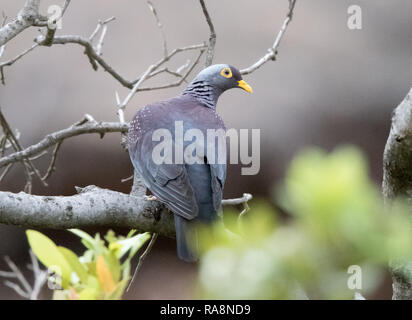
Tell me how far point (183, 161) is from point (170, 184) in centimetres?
7

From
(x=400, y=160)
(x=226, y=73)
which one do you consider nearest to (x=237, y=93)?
(x=226, y=73)

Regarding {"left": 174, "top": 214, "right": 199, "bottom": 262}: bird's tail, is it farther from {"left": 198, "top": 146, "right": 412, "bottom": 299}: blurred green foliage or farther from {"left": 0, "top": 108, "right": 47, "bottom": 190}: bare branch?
{"left": 198, "top": 146, "right": 412, "bottom": 299}: blurred green foliage

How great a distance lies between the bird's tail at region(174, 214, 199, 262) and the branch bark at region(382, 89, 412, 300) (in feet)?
1.77

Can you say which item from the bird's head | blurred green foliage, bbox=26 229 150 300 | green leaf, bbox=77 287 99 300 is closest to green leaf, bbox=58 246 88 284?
blurred green foliage, bbox=26 229 150 300

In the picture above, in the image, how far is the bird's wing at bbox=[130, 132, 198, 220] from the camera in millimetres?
1482

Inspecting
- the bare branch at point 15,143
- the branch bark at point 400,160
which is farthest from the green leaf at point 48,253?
the bare branch at point 15,143

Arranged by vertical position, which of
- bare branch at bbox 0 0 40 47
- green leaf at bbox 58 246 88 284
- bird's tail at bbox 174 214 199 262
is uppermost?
bare branch at bbox 0 0 40 47

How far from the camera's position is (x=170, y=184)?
1531 mm

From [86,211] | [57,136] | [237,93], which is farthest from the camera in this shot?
[237,93]

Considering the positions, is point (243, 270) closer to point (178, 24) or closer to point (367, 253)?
point (367, 253)

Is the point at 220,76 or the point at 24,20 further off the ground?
the point at 24,20

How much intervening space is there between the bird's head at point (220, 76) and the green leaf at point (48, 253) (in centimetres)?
139

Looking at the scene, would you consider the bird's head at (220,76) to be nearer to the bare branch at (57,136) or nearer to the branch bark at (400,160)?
the bare branch at (57,136)

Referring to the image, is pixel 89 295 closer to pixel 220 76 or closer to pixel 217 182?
pixel 217 182
